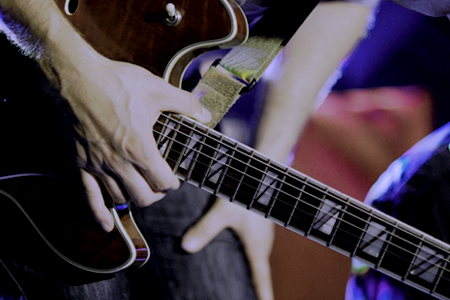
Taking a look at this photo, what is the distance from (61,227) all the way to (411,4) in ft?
3.90

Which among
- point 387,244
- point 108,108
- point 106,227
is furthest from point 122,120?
point 387,244

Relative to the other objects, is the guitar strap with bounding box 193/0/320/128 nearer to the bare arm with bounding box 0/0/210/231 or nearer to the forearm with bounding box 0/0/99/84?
the bare arm with bounding box 0/0/210/231

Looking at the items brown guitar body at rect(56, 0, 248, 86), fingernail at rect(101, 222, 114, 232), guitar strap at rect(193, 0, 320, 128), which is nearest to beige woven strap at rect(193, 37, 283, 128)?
guitar strap at rect(193, 0, 320, 128)

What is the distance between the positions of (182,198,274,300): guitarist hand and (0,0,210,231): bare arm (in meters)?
0.30

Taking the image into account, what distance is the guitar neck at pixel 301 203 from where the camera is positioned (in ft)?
2.13

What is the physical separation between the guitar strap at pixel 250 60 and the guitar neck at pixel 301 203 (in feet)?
0.34

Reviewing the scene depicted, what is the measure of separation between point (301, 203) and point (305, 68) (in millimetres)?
466

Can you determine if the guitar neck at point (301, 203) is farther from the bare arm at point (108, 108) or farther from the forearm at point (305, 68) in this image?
the forearm at point (305, 68)

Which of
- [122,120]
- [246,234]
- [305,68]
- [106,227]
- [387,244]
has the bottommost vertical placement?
[246,234]

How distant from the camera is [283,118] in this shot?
896mm

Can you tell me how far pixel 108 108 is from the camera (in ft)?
2.03

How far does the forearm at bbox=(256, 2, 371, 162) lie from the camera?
0.88 m

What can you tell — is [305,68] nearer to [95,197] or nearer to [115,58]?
[115,58]

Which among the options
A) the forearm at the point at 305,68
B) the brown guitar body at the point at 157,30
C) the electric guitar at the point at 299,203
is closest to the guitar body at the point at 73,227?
the electric guitar at the point at 299,203
